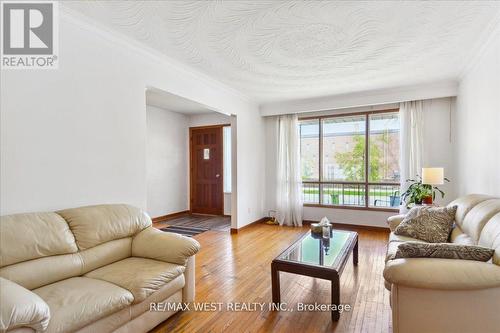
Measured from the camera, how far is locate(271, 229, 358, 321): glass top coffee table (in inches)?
83.9

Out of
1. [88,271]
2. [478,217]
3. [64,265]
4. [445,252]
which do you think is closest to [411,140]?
[478,217]

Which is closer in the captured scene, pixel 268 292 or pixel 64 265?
pixel 64 265

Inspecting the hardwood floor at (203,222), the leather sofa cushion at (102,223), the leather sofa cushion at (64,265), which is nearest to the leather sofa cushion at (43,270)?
the leather sofa cushion at (64,265)

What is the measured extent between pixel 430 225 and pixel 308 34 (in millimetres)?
2367

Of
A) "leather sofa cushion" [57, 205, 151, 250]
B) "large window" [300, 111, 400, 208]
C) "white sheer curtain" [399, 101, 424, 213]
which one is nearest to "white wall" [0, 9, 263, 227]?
"leather sofa cushion" [57, 205, 151, 250]

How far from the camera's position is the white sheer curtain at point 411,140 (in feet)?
15.1

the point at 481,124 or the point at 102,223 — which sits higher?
the point at 481,124

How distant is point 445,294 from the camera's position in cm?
157

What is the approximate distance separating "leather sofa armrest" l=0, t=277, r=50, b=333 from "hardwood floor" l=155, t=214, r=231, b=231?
396 centimetres

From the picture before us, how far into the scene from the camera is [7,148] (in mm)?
1994

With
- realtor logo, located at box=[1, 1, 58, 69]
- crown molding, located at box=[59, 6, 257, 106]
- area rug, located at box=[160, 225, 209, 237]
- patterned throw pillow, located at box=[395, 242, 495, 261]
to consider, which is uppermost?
crown molding, located at box=[59, 6, 257, 106]

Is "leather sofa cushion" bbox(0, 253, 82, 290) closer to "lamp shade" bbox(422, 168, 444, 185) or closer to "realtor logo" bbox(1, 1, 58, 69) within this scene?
"realtor logo" bbox(1, 1, 58, 69)

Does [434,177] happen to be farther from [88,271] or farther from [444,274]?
[88,271]

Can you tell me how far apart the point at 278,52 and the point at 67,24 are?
215 centimetres
